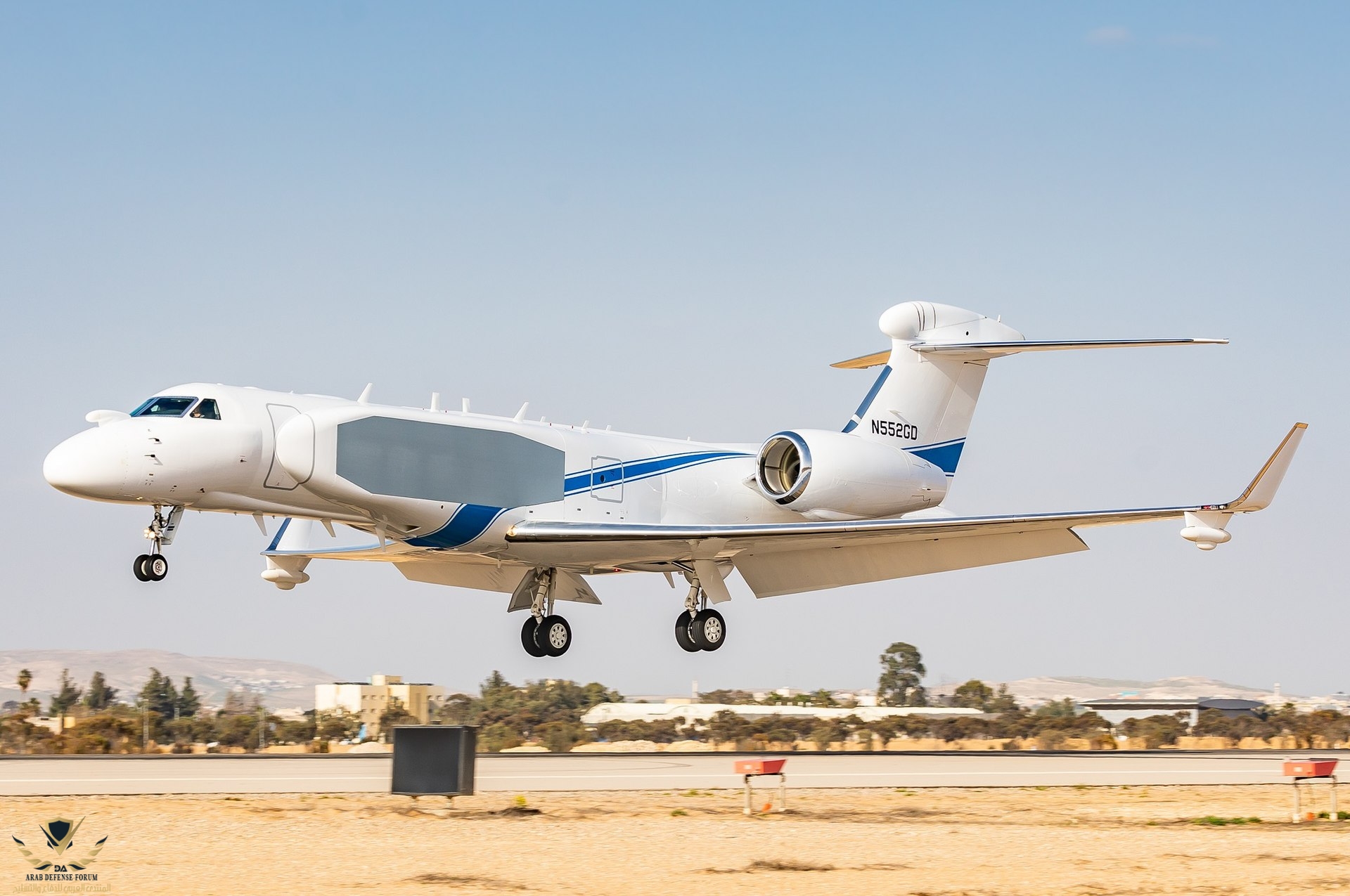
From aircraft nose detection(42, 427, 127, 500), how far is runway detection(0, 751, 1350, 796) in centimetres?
400

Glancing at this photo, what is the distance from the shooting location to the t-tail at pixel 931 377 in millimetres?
29047

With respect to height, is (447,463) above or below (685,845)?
above

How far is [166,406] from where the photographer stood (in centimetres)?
2139

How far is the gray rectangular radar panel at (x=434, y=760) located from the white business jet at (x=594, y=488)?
6.12 m

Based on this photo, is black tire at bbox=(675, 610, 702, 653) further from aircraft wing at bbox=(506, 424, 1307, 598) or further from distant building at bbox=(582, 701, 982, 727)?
distant building at bbox=(582, 701, 982, 727)

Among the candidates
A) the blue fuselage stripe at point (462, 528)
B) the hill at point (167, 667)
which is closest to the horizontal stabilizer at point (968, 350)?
the blue fuselage stripe at point (462, 528)

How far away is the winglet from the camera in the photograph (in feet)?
70.8

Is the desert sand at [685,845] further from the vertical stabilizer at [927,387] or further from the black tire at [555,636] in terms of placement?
the vertical stabilizer at [927,387]

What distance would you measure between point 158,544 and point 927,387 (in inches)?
606

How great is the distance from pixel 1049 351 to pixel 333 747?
22144 millimetres

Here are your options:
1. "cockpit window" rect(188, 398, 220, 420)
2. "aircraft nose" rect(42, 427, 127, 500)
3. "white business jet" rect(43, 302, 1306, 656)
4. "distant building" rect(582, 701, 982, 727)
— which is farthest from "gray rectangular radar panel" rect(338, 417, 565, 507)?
"distant building" rect(582, 701, 982, 727)

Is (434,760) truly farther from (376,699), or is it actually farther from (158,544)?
(376,699)

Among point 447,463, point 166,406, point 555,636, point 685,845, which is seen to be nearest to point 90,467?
point 166,406

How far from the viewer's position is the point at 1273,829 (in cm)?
1546
